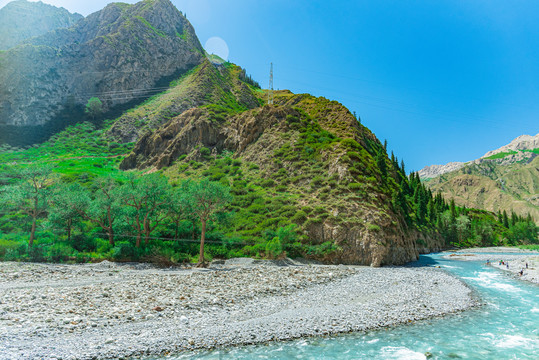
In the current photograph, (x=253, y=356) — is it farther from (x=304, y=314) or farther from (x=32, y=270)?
(x=32, y=270)

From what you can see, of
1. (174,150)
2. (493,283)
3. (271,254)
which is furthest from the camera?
(174,150)

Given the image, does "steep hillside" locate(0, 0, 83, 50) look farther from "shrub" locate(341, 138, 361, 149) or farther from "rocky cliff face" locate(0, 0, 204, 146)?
"shrub" locate(341, 138, 361, 149)

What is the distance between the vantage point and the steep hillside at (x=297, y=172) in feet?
117

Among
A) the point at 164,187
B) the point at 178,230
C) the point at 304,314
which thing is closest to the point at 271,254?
the point at 178,230

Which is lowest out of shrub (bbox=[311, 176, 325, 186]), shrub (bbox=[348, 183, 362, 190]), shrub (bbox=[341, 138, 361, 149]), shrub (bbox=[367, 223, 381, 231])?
shrub (bbox=[367, 223, 381, 231])

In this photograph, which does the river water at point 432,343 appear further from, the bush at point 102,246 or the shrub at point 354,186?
the shrub at point 354,186

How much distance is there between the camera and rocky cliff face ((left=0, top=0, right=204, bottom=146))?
105 meters

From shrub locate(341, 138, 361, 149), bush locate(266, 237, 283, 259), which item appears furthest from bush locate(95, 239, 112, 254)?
shrub locate(341, 138, 361, 149)

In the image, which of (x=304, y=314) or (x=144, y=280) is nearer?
(x=304, y=314)

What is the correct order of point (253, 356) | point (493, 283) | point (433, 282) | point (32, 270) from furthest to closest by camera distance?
1. point (493, 283)
2. point (433, 282)
3. point (32, 270)
4. point (253, 356)

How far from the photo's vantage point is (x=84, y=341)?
395 inches

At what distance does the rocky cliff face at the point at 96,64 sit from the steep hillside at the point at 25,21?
3570cm

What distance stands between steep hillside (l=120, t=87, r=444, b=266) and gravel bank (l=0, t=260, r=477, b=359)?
11474 millimetres

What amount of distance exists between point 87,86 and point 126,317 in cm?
14340
